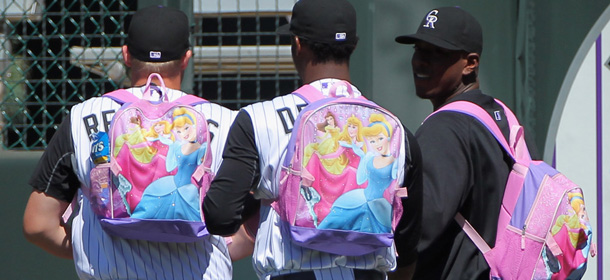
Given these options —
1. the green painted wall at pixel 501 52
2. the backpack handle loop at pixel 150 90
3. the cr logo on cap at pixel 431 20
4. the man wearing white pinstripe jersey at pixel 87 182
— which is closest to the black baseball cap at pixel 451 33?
the cr logo on cap at pixel 431 20

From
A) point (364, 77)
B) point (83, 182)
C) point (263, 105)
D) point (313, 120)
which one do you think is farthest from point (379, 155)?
point (364, 77)

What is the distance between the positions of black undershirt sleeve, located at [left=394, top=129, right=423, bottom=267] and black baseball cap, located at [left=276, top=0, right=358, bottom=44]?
39 centimetres

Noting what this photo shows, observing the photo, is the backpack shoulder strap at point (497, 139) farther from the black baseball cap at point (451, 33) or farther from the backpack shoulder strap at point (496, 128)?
the black baseball cap at point (451, 33)

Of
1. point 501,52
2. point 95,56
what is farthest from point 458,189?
point 95,56

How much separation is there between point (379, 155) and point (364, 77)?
8.50ft

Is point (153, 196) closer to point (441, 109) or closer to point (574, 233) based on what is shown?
point (441, 109)

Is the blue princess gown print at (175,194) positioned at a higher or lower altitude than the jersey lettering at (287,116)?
lower

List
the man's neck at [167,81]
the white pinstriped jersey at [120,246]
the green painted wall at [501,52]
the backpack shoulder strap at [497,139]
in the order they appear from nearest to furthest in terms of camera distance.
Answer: the backpack shoulder strap at [497,139], the white pinstriped jersey at [120,246], the man's neck at [167,81], the green painted wall at [501,52]

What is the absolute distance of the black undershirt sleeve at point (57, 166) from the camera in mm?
3266

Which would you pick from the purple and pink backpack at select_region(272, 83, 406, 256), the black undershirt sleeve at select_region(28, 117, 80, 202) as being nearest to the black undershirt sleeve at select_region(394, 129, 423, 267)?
the purple and pink backpack at select_region(272, 83, 406, 256)

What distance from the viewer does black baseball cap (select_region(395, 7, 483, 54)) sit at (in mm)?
3250

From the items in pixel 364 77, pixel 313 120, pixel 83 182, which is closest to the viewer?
pixel 313 120

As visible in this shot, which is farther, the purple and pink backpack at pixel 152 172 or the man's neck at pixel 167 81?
the man's neck at pixel 167 81

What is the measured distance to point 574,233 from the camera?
3.05 meters
